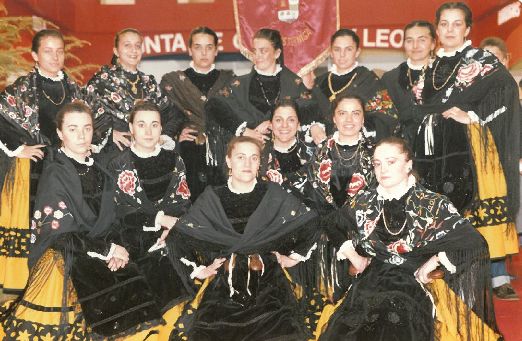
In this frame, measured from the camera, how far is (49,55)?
5074 mm

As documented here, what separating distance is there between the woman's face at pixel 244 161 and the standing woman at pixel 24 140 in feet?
4.47

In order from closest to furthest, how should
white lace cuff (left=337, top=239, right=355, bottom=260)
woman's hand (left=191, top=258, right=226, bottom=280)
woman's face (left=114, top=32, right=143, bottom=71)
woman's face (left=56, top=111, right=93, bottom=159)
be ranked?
1. white lace cuff (left=337, top=239, right=355, bottom=260)
2. woman's hand (left=191, top=258, right=226, bottom=280)
3. woman's face (left=56, top=111, right=93, bottom=159)
4. woman's face (left=114, top=32, right=143, bottom=71)

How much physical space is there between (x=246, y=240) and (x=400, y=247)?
907 mm

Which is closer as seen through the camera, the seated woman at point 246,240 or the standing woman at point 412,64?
the seated woman at point 246,240

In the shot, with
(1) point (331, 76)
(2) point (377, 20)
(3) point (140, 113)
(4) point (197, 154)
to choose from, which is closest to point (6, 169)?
(3) point (140, 113)

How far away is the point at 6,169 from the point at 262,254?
79.7 inches

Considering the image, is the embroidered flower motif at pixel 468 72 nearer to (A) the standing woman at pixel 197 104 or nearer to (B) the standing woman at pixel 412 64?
(B) the standing woman at pixel 412 64

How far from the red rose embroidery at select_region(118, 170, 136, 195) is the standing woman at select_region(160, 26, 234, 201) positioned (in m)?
1.05

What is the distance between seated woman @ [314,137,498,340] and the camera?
3.70 meters

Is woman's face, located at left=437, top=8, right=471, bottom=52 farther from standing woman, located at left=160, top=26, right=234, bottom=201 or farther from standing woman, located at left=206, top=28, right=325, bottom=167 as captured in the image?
standing woman, located at left=160, top=26, right=234, bottom=201

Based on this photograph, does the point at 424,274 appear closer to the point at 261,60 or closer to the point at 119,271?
the point at 119,271

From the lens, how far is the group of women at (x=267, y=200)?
3854mm

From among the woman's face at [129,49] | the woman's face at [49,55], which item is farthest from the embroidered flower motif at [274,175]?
the woman's face at [49,55]

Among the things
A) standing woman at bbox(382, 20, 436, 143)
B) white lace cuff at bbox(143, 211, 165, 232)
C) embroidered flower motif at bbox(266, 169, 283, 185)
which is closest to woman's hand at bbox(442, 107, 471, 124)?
standing woman at bbox(382, 20, 436, 143)
